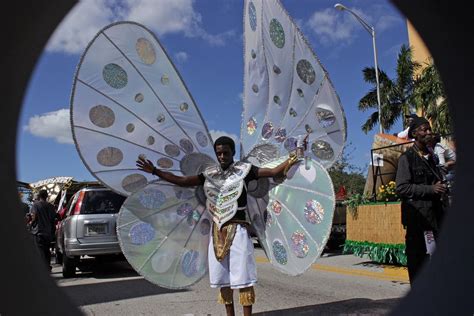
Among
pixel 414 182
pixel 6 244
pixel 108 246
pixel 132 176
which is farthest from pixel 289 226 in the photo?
pixel 108 246

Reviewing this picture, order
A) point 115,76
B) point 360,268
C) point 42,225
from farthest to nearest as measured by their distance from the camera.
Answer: point 360,268 < point 42,225 < point 115,76

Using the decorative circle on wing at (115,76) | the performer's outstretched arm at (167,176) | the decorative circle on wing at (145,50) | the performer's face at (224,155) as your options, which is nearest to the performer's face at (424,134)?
the performer's face at (224,155)

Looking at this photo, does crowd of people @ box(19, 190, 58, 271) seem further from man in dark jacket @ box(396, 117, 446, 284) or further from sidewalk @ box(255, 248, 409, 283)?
man in dark jacket @ box(396, 117, 446, 284)

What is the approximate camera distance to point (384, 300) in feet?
17.8

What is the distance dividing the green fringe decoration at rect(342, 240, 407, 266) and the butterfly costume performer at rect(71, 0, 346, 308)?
4176 mm

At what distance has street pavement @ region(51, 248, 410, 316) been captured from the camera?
509 cm

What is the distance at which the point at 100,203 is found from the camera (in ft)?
28.1

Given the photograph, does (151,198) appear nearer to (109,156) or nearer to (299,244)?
(109,156)

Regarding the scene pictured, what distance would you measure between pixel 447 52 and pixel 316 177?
219cm

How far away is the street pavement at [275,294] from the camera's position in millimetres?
5090

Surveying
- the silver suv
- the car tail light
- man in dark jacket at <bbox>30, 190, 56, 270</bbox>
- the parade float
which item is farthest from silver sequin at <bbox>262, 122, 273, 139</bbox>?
man in dark jacket at <bbox>30, 190, 56, 270</bbox>

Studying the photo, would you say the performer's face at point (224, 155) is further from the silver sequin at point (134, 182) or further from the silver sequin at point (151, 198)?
the silver sequin at point (134, 182)

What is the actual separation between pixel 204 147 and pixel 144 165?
2.17 ft

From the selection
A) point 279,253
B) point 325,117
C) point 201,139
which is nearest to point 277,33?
point 325,117
